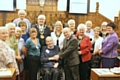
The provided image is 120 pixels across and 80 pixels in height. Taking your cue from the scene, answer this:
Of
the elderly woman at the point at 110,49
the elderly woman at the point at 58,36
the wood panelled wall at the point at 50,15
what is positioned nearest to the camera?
the elderly woman at the point at 110,49

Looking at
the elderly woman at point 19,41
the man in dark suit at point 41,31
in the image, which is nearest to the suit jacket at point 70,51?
the man in dark suit at point 41,31

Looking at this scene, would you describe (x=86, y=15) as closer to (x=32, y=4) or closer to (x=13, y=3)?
(x=32, y=4)

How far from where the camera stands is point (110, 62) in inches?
185

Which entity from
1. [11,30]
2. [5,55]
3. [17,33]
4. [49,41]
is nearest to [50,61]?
[49,41]

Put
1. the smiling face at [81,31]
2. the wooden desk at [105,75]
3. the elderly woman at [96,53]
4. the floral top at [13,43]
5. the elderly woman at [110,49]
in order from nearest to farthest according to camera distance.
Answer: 1. the wooden desk at [105,75]
2. the floral top at [13,43]
3. the elderly woman at [110,49]
4. the smiling face at [81,31]
5. the elderly woman at [96,53]

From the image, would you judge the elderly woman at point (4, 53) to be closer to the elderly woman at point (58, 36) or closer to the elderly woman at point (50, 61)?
the elderly woman at point (50, 61)

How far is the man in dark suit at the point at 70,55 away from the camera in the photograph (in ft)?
15.2

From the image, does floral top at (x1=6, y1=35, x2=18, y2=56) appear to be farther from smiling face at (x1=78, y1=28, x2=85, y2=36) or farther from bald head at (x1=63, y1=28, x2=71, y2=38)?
smiling face at (x1=78, y1=28, x2=85, y2=36)

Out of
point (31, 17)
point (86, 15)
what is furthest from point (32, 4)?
point (86, 15)

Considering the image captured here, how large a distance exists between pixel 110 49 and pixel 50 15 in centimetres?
379

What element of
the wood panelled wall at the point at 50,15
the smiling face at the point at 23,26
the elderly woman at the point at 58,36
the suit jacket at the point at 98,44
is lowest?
the suit jacket at the point at 98,44

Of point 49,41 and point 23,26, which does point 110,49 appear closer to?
point 49,41

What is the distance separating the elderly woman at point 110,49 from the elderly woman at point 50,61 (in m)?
0.89

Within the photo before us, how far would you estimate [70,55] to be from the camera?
472 centimetres
